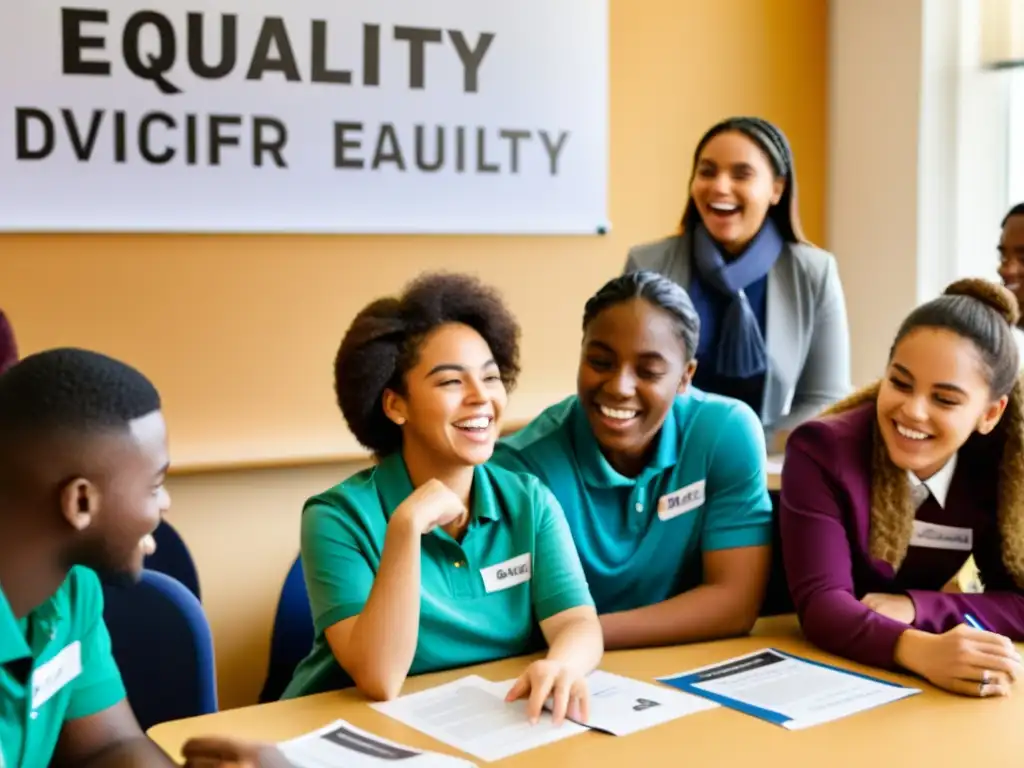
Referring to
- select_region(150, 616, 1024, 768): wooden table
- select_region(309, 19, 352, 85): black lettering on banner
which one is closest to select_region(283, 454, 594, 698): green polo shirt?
select_region(150, 616, 1024, 768): wooden table

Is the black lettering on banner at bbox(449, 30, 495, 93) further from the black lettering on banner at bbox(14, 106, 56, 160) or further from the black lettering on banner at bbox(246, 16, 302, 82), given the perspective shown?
the black lettering on banner at bbox(14, 106, 56, 160)

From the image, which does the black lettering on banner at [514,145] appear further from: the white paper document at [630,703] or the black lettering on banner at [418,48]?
the white paper document at [630,703]

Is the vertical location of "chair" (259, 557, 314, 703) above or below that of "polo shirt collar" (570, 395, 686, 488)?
below

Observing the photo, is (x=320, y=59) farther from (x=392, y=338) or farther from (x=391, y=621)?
(x=391, y=621)

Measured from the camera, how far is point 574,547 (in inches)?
82.1

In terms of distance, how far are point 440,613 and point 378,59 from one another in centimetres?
185

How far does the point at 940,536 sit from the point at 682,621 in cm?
45

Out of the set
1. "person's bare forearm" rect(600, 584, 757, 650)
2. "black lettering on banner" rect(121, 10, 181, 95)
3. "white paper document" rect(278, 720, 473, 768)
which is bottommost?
"white paper document" rect(278, 720, 473, 768)

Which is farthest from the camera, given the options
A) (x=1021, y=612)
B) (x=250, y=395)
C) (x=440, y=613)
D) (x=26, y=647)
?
(x=250, y=395)

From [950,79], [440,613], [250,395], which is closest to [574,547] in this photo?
[440,613]

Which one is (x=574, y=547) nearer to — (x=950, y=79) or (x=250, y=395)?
(x=250, y=395)

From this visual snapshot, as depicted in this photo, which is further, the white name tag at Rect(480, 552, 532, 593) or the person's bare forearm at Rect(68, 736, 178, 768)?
the white name tag at Rect(480, 552, 532, 593)

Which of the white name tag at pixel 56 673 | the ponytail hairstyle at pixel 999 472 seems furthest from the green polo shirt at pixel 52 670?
the ponytail hairstyle at pixel 999 472

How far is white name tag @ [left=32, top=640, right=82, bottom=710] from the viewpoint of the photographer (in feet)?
4.32
